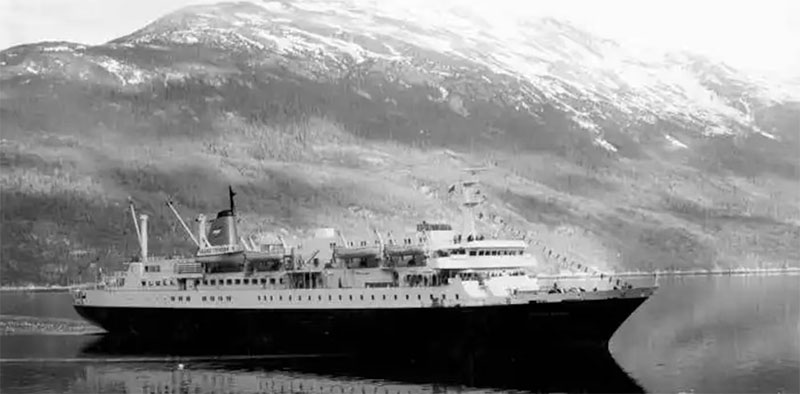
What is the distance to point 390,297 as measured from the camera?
5900 cm

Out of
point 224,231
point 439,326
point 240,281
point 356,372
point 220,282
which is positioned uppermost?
point 224,231

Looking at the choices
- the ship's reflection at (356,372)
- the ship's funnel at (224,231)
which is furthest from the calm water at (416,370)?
the ship's funnel at (224,231)

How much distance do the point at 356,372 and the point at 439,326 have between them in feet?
17.2

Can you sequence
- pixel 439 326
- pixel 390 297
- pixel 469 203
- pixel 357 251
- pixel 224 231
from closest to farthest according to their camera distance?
pixel 439 326
pixel 390 297
pixel 469 203
pixel 357 251
pixel 224 231

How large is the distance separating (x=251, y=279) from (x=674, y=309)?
45.5m

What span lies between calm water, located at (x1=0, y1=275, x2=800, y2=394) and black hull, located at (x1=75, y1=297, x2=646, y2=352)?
1.01 meters

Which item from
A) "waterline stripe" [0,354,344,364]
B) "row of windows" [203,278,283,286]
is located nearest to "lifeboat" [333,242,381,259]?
"row of windows" [203,278,283,286]

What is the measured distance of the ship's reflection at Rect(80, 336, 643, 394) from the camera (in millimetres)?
51250

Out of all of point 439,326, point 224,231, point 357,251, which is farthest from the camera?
point 224,231

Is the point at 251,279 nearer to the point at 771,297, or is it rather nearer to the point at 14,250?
the point at 771,297

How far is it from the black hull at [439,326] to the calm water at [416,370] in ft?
3.32

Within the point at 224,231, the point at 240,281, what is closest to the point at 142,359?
the point at 240,281

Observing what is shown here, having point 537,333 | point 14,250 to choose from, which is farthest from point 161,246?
point 537,333

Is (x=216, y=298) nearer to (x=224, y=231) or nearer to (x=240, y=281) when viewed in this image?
(x=240, y=281)
